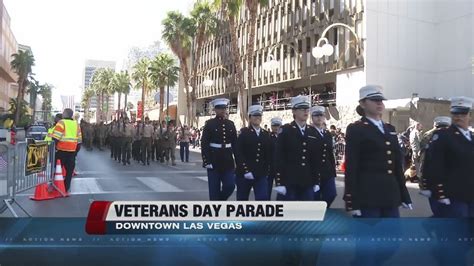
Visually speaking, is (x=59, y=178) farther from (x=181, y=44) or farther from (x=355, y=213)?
(x=355, y=213)

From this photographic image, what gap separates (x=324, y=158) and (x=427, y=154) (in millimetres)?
1032

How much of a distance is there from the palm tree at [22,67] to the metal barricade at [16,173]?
93 cm

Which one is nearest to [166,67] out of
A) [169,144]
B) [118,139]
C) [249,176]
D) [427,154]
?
[249,176]

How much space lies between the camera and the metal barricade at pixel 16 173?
4086 mm

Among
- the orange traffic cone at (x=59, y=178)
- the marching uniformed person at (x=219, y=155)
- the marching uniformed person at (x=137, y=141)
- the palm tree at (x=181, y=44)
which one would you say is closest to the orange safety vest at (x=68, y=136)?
the orange traffic cone at (x=59, y=178)

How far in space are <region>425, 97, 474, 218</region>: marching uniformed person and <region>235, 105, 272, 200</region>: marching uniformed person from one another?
1.49 meters

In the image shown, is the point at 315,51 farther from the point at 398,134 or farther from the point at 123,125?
the point at 123,125

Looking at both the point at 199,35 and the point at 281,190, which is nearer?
the point at 281,190

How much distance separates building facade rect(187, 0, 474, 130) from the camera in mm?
3465

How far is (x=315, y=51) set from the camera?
3633 millimetres

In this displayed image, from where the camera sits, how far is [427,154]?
13.3 feet

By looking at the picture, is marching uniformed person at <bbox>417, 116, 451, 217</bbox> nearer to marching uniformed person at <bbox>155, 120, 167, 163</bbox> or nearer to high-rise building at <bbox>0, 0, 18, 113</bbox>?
high-rise building at <bbox>0, 0, 18, 113</bbox>

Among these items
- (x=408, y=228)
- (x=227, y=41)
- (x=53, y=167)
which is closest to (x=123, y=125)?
(x=53, y=167)

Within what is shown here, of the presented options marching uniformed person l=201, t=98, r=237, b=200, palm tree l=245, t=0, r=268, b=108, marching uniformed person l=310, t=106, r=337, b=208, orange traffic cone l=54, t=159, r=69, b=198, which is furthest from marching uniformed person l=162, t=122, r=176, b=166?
palm tree l=245, t=0, r=268, b=108
